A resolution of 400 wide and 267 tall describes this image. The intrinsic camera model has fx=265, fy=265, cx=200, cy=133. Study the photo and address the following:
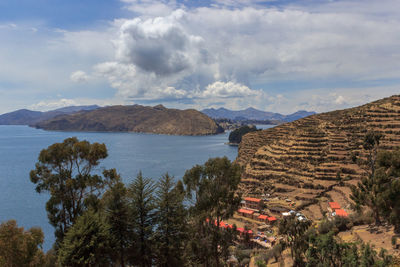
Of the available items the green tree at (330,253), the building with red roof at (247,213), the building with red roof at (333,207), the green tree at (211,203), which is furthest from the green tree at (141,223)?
the building with red roof at (247,213)

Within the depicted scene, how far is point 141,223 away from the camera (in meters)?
14.3

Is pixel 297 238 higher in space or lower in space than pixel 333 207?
higher

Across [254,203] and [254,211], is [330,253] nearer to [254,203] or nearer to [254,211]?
[254,211]

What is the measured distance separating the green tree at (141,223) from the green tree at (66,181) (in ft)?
18.5

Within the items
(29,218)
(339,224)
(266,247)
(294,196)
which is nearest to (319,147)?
(294,196)

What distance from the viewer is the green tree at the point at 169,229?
14.4 metres

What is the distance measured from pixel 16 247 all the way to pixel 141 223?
19.5 feet

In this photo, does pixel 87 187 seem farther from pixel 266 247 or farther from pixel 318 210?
pixel 318 210

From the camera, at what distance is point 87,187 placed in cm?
1969

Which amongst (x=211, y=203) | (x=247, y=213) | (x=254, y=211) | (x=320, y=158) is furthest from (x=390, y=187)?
(x=320, y=158)

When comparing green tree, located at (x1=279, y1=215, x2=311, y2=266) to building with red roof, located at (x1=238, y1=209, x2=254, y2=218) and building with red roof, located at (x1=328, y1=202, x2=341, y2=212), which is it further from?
building with red roof, located at (x1=238, y1=209, x2=254, y2=218)

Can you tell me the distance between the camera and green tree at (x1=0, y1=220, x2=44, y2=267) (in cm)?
1254

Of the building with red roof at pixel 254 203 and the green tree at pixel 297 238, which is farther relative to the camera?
the building with red roof at pixel 254 203

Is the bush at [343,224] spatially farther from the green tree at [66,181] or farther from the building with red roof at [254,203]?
the building with red roof at [254,203]
